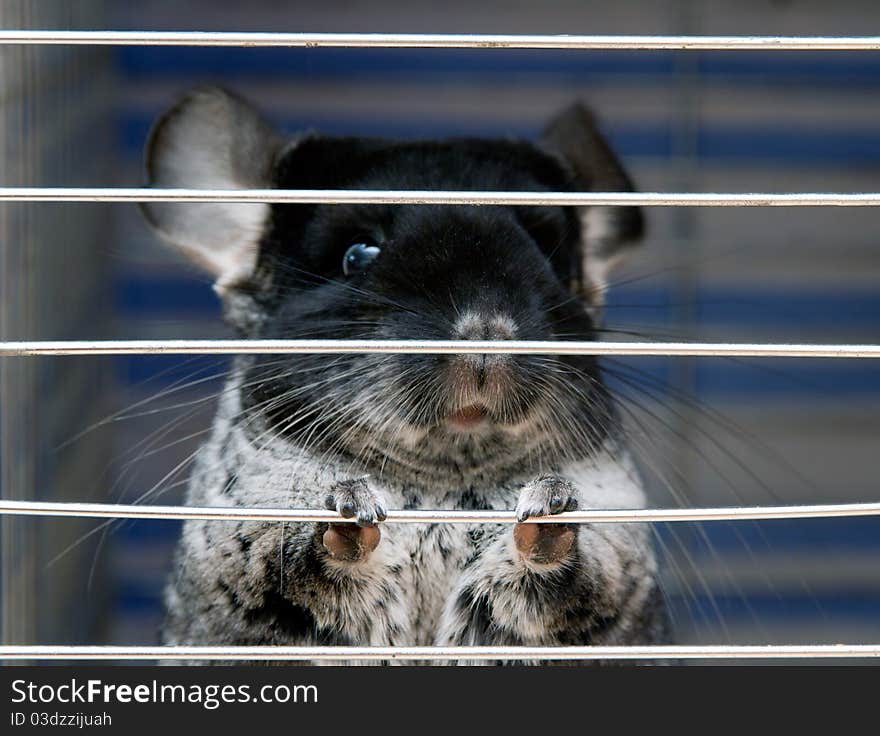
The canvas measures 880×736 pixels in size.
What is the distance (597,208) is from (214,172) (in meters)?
0.74

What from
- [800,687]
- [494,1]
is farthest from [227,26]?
[800,687]

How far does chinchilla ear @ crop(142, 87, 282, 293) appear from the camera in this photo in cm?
207

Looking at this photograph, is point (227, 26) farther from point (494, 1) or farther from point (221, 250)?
point (221, 250)

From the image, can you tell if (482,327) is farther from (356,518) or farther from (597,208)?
(597,208)

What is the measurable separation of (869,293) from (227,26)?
Answer: 2.03 m

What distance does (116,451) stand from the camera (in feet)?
11.1

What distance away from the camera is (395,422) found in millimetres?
1706

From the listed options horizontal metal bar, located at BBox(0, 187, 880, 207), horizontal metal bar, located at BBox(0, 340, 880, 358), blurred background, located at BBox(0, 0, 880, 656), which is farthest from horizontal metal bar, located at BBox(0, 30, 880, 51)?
blurred background, located at BBox(0, 0, 880, 656)

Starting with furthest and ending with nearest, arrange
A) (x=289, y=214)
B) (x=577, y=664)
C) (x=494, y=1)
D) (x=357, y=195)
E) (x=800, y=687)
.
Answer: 1. (x=494, y=1)
2. (x=289, y=214)
3. (x=577, y=664)
4. (x=800, y=687)
5. (x=357, y=195)

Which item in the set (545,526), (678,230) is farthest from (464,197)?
(678,230)

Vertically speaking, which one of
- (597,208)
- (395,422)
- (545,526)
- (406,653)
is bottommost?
Answer: (406,653)

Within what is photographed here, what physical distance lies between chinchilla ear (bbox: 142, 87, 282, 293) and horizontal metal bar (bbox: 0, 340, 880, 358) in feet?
2.31

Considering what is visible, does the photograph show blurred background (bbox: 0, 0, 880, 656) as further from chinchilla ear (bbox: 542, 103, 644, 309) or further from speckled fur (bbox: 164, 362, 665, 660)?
speckled fur (bbox: 164, 362, 665, 660)

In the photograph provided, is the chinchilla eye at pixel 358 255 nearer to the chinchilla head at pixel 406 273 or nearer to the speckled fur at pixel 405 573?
the chinchilla head at pixel 406 273
